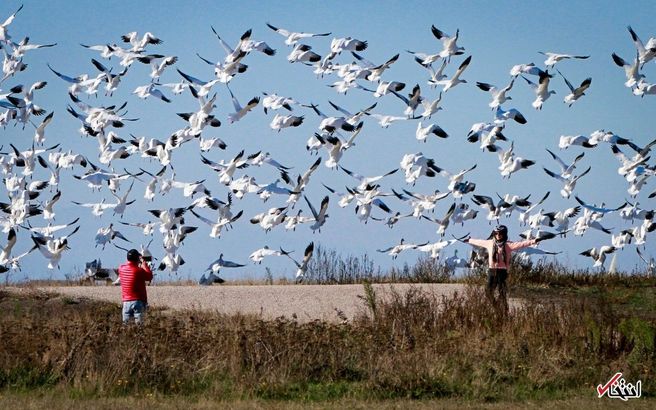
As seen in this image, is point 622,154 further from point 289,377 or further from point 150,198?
point 289,377

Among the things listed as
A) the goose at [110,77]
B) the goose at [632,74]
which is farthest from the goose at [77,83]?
the goose at [632,74]

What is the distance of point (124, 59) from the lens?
981 inches

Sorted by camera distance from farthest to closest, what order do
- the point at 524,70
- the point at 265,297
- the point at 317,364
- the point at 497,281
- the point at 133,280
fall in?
1. the point at 524,70
2. the point at 265,297
3. the point at 497,281
4. the point at 133,280
5. the point at 317,364

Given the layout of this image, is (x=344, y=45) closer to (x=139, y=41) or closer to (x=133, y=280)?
(x=139, y=41)

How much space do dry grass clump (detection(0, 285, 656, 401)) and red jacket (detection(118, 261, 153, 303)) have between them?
1078 millimetres

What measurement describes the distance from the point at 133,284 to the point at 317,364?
3610mm

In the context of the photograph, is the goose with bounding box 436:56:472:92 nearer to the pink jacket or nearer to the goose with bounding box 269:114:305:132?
Answer: the goose with bounding box 269:114:305:132

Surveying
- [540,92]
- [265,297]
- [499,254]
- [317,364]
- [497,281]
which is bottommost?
[317,364]

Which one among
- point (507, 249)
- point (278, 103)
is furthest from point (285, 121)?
point (507, 249)

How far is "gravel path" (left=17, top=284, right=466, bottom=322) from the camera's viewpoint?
750 inches

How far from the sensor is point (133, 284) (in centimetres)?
1480

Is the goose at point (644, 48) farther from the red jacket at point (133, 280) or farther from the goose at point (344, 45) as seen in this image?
the red jacket at point (133, 280)

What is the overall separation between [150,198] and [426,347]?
15.2 metres

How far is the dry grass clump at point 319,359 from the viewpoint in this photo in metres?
11.6
